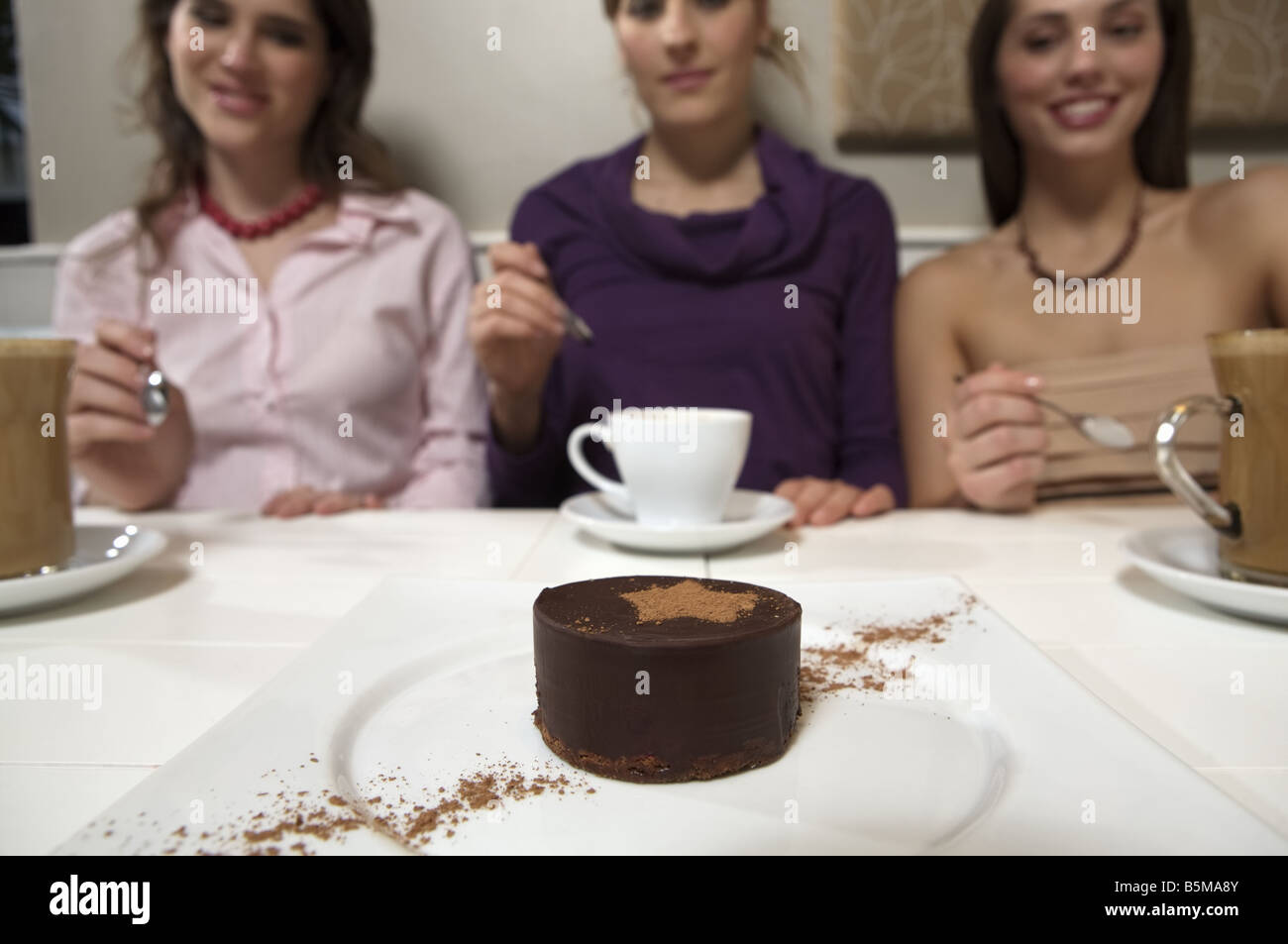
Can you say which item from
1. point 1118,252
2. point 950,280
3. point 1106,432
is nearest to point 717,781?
point 1106,432

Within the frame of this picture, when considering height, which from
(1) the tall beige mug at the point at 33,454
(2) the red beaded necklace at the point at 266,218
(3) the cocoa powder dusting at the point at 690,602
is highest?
(2) the red beaded necklace at the point at 266,218

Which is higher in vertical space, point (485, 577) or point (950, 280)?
point (950, 280)

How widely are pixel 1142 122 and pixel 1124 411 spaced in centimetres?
53

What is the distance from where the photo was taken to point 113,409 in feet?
3.01

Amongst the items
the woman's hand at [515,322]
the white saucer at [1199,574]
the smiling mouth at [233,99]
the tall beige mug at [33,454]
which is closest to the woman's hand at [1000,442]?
the white saucer at [1199,574]

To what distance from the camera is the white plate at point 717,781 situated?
32cm

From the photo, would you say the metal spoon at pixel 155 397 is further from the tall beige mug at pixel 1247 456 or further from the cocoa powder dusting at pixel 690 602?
the tall beige mug at pixel 1247 456

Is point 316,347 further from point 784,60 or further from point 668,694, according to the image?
point 668,694

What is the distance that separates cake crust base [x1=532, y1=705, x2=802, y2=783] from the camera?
41 centimetres

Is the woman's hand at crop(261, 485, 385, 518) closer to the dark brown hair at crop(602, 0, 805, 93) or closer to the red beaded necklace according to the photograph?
the red beaded necklace

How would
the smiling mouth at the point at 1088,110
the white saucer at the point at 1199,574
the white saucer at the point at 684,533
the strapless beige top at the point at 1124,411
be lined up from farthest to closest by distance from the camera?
the smiling mouth at the point at 1088,110 → the strapless beige top at the point at 1124,411 → the white saucer at the point at 684,533 → the white saucer at the point at 1199,574

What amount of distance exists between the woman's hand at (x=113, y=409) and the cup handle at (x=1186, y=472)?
0.91 metres

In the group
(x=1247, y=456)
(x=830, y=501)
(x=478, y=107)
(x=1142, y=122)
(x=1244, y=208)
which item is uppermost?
(x=478, y=107)
